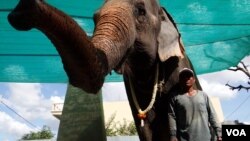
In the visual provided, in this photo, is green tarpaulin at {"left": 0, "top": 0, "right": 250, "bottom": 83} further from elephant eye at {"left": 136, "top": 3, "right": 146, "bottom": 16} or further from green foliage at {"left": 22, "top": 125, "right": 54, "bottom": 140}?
green foliage at {"left": 22, "top": 125, "right": 54, "bottom": 140}

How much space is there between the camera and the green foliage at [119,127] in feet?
60.4

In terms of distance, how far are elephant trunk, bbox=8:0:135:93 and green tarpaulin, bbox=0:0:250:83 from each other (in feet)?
6.99

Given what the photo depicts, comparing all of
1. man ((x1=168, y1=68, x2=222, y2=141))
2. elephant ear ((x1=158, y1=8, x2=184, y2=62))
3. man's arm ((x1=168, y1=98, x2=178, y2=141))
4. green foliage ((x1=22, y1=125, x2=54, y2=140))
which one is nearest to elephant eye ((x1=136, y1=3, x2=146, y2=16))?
elephant ear ((x1=158, y1=8, x2=184, y2=62))

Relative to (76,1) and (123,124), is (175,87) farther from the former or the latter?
(123,124)

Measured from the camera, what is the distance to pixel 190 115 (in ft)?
8.32

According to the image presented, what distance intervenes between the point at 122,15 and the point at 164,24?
677mm

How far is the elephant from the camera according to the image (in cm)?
135

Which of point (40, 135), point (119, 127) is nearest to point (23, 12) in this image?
point (119, 127)

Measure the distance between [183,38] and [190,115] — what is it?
2237 mm

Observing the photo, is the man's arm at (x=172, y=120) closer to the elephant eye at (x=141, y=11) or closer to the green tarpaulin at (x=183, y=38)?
the elephant eye at (x=141, y=11)

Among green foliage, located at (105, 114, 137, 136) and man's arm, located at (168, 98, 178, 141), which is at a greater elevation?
green foliage, located at (105, 114, 137, 136)

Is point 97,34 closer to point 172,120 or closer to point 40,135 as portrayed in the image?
point 172,120

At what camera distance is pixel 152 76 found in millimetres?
2715

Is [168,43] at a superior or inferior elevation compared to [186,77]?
superior
